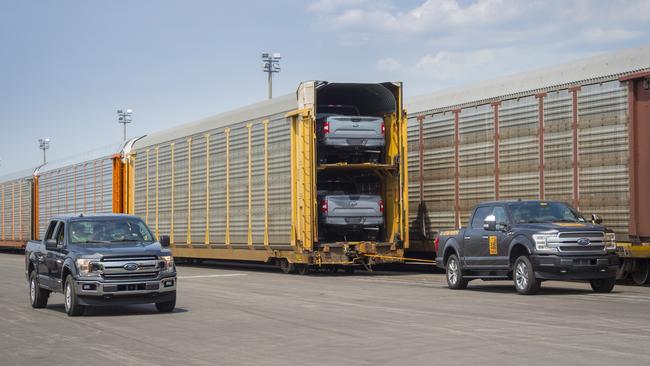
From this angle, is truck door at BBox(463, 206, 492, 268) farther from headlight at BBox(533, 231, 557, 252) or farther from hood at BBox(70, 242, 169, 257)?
hood at BBox(70, 242, 169, 257)

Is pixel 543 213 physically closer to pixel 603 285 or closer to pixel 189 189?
pixel 603 285

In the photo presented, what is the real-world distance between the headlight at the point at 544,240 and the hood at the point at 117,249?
6.64 metres

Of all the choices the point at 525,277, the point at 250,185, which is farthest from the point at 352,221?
the point at 525,277

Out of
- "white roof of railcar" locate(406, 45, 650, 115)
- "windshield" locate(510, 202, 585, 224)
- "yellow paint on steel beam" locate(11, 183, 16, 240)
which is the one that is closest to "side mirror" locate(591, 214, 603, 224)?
"windshield" locate(510, 202, 585, 224)

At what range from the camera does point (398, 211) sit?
27.2 metres

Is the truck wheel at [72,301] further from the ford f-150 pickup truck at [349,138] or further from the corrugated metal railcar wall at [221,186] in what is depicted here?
the corrugated metal railcar wall at [221,186]

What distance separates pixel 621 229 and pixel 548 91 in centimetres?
371

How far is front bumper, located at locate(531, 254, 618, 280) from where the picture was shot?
18328 millimetres

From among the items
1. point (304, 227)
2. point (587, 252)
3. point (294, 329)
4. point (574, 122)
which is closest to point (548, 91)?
point (574, 122)

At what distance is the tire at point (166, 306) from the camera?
16.6 meters

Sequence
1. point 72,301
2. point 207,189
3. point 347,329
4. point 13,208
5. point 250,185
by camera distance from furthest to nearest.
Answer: point 13,208 → point 207,189 → point 250,185 → point 72,301 → point 347,329

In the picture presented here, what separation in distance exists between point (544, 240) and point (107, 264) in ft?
25.2

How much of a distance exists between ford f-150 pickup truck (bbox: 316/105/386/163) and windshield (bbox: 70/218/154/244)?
367 inches

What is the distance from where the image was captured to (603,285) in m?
19.1
